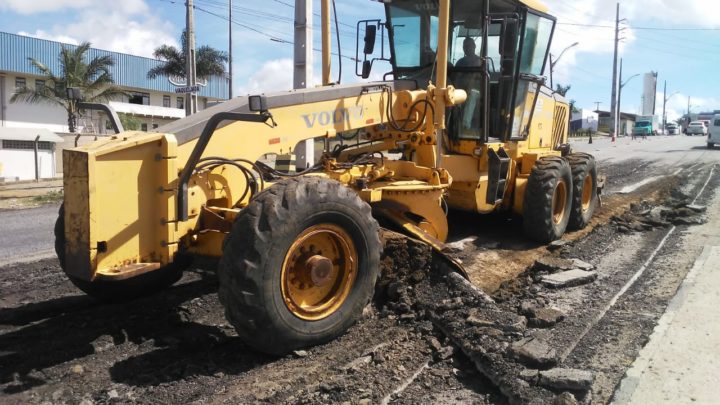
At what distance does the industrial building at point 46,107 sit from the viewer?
78.8 feet

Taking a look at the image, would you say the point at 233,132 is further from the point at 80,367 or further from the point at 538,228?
the point at 538,228

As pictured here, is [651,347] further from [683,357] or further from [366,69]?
[366,69]

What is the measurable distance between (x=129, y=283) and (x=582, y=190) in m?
6.74

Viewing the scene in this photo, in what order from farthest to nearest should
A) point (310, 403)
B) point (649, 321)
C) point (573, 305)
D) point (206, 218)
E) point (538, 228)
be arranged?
1. point (538, 228)
2. point (573, 305)
3. point (649, 321)
4. point (206, 218)
5. point (310, 403)

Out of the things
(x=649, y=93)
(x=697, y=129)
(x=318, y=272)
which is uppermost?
(x=649, y=93)

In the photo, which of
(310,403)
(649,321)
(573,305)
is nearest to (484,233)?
(573,305)

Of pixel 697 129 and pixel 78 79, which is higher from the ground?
pixel 78 79

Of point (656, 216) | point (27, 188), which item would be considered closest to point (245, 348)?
point (656, 216)

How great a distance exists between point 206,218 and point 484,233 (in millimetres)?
5067

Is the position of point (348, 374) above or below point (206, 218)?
below

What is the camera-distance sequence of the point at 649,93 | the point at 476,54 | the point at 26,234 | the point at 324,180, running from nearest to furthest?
the point at 324,180
the point at 476,54
the point at 26,234
the point at 649,93

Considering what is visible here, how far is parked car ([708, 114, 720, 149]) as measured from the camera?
35625mm

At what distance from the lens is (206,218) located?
4441mm

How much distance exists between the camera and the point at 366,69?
24.8ft
